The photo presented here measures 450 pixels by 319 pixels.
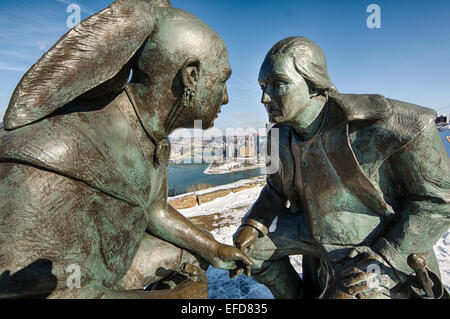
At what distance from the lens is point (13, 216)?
3.60ft

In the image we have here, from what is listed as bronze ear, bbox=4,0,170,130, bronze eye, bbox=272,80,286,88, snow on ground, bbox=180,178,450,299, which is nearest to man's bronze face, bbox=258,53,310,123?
bronze eye, bbox=272,80,286,88

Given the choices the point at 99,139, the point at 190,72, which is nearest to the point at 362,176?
the point at 190,72

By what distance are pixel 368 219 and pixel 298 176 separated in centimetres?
61

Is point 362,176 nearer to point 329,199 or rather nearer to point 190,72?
point 329,199

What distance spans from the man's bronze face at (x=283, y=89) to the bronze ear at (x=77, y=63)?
992 mm

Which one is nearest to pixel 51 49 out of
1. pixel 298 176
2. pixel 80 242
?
pixel 80 242

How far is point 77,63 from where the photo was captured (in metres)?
1.19

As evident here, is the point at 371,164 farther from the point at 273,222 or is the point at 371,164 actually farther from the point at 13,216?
the point at 13,216

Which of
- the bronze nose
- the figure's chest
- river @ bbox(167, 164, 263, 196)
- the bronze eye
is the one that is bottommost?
river @ bbox(167, 164, 263, 196)

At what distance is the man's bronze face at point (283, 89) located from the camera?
193cm

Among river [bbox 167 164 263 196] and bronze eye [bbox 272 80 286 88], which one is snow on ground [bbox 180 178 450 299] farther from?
river [bbox 167 164 263 196]

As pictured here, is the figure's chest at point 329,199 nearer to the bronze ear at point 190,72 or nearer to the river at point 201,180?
the bronze ear at point 190,72

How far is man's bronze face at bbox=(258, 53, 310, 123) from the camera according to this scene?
1.93 meters

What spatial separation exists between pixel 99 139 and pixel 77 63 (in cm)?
35
